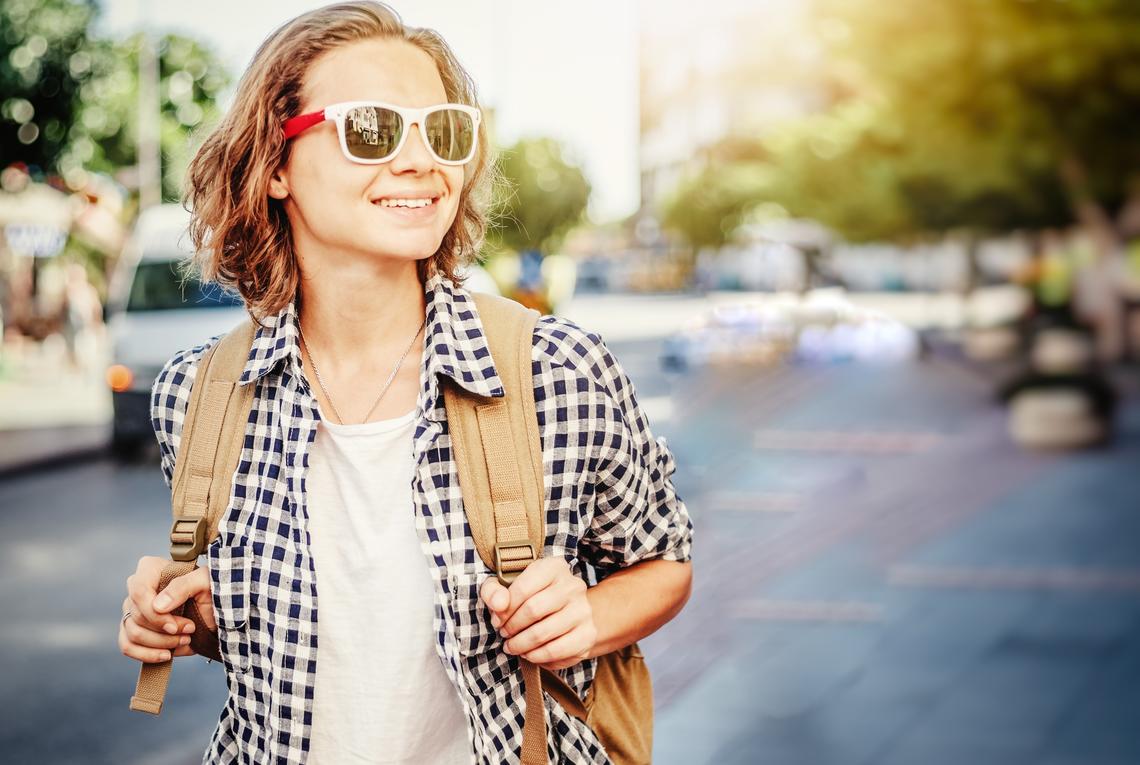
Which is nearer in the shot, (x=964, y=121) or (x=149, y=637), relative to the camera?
(x=149, y=637)

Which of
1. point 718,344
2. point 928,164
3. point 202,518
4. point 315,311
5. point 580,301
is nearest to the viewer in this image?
point 202,518

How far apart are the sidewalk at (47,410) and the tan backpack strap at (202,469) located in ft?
32.2

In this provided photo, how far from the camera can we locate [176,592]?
4.99ft

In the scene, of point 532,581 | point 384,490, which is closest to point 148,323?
Result: point 384,490

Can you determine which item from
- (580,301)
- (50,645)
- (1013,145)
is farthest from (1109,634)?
(580,301)

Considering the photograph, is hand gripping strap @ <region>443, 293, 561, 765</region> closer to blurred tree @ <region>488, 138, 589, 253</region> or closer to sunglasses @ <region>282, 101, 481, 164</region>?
sunglasses @ <region>282, 101, 481, 164</region>

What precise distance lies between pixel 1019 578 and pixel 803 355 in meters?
14.0

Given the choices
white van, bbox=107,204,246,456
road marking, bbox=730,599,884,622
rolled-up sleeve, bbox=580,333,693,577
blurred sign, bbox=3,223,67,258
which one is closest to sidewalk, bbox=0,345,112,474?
white van, bbox=107,204,246,456

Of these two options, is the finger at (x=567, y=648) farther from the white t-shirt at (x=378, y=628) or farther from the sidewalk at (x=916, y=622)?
the sidewalk at (x=916, y=622)

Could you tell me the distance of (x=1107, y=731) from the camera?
4.50m

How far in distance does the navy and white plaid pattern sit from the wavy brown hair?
0.63ft

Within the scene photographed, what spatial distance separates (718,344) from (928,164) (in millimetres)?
5290

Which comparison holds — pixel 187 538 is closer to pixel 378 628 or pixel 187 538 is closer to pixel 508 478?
pixel 378 628

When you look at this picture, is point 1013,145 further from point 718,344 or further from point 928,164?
point 718,344
